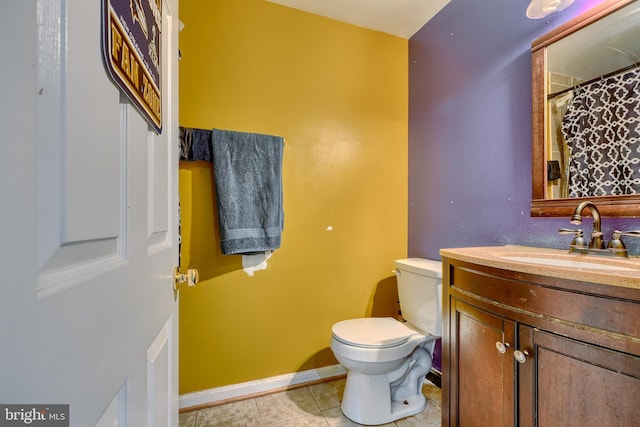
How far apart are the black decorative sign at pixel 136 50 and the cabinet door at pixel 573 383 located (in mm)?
1102

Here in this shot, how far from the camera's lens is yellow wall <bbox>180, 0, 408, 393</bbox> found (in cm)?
160

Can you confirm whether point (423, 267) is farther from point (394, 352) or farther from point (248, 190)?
point (248, 190)

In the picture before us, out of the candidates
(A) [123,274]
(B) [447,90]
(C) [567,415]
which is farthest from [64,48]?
(B) [447,90]

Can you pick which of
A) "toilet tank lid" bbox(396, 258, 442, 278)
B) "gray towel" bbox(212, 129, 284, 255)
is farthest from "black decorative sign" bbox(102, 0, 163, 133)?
"toilet tank lid" bbox(396, 258, 442, 278)

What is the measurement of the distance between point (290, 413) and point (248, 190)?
124cm

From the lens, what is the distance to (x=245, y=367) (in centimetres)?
169

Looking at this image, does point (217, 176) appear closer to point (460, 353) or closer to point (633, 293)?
point (460, 353)

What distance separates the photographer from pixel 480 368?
0.96m

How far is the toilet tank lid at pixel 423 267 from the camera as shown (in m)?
1.51

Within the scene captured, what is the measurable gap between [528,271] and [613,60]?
0.92 m

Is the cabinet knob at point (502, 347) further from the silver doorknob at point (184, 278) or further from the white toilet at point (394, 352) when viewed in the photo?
the silver doorknob at point (184, 278)

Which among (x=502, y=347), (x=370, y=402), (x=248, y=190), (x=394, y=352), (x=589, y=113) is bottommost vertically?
(x=370, y=402)
